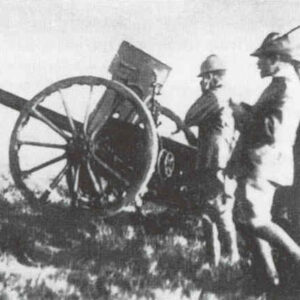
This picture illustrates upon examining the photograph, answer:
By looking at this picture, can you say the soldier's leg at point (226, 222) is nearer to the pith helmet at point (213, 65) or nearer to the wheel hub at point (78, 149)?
the pith helmet at point (213, 65)

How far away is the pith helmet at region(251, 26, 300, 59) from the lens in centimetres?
465

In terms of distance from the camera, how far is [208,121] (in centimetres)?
571

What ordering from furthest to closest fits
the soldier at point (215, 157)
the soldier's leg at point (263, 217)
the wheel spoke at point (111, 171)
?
the soldier at point (215, 157) < the wheel spoke at point (111, 171) < the soldier's leg at point (263, 217)

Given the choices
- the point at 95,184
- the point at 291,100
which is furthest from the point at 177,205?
the point at 291,100

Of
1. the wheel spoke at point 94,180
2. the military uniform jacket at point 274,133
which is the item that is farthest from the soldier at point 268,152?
the wheel spoke at point 94,180

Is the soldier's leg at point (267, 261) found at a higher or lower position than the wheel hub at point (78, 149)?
lower

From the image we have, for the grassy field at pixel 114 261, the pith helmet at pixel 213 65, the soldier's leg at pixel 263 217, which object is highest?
the pith helmet at pixel 213 65

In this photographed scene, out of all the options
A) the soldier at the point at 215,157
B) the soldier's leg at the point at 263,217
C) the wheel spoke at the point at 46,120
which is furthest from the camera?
the soldier at the point at 215,157

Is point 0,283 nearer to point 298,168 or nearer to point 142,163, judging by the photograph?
point 142,163

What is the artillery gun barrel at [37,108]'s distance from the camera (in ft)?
18.7

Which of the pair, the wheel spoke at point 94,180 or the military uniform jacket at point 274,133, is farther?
the wheel spoke at point 94,180

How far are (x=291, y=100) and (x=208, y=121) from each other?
1301 millimetres

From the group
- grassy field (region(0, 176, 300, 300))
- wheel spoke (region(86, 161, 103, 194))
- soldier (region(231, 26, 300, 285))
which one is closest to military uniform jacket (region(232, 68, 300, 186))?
soldier (region(231, 26, 300, 285))

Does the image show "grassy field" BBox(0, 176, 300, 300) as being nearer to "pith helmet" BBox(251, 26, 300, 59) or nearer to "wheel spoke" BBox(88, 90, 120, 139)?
"wheel spoke" BBox(88, 90, 120, 139)
